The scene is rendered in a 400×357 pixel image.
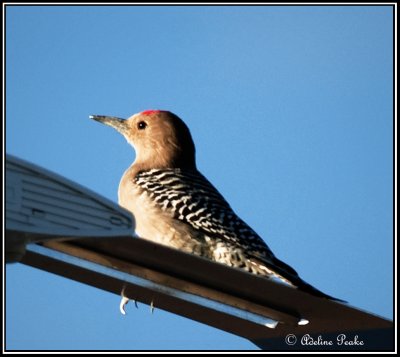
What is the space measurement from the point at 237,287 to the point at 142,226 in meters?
4.33

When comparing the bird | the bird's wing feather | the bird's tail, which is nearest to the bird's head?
the bird

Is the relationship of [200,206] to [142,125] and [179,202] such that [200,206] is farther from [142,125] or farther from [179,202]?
[142,125]

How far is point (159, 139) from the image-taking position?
9.73m

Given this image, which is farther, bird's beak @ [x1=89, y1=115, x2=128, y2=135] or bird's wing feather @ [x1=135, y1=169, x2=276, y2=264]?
bird's beak @ [x1=89, y1=115, x2=128, y2=135]

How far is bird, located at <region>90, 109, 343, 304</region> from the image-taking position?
25.2 feet

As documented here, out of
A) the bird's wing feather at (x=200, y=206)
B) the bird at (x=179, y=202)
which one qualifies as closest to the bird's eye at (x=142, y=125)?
the bird at (x=179, y=202)

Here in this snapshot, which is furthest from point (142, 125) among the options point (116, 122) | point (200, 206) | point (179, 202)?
point (200, 206)

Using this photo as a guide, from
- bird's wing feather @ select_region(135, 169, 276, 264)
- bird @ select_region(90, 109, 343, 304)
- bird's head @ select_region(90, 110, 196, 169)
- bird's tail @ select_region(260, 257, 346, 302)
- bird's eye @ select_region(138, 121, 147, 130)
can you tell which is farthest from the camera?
bird's eye @ select_region(138, 121, 147, 130)

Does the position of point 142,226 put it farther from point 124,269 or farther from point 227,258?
point 124,269

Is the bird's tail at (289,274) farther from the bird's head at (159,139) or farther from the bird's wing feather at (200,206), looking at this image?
the bird's head at (159,139)

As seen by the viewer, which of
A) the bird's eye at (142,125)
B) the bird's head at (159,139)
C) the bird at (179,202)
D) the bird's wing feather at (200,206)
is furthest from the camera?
the bird's eye at (142,125)

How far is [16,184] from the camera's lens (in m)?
2.97

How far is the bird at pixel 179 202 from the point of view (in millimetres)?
7676

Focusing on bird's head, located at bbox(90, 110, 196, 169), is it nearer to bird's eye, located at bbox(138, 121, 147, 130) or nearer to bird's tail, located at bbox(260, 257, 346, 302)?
bird's eye, located at bbox(138, 121, 147, 130)
